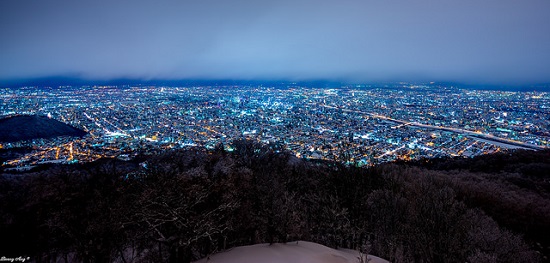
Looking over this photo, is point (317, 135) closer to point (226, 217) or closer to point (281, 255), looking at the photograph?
point (226, 217)

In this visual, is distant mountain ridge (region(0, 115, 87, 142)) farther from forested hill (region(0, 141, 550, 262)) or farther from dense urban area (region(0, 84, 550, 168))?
forested hill (region(0, 141, 550, 262))

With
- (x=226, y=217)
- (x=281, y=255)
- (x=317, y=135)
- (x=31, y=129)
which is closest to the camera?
(x=281, y=255)

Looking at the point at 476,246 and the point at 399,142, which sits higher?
the point at 476,246

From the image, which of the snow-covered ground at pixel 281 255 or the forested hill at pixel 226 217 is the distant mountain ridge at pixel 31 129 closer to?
the forested hill at pixel 226 217

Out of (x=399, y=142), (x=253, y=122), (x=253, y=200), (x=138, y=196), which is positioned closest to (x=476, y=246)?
(x=253, y=200)

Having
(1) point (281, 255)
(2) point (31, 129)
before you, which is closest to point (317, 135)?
(1) point (281, 255)

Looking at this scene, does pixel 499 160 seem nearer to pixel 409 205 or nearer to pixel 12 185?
pixel 409 205
